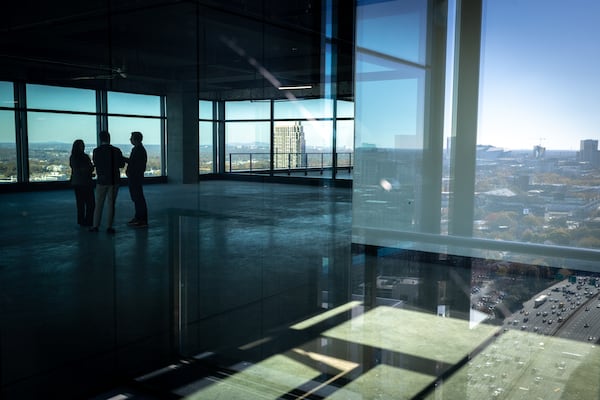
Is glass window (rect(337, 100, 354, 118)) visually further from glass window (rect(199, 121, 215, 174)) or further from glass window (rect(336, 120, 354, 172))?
glass window (rect(199, 121, 215, 174))

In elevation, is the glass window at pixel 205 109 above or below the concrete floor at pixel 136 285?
above

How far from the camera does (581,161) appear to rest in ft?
23.8

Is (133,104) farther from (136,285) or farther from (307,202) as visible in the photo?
(307,202)

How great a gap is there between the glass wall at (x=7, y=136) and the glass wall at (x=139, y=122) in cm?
93

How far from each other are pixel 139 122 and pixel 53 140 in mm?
928

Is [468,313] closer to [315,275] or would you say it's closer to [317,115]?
[315,275]

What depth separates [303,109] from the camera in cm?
820

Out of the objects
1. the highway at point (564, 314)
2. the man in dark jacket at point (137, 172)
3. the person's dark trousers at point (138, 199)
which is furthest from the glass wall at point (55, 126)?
the highway at point (564, 314)

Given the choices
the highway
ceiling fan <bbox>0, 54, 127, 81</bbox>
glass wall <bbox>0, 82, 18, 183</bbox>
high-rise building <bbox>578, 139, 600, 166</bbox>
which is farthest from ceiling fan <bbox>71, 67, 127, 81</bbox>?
high-rise building <bbox>578, 139, 600, 166</bbox>

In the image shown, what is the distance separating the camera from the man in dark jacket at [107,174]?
527cm

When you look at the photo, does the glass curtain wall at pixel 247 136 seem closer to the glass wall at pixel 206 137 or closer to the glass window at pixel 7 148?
the glass wall at pixel 206 137

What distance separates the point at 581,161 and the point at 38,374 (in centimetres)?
680

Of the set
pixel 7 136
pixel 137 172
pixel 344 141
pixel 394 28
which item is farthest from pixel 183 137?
→ pixel 394 28

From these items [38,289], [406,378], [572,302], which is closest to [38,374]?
[38,289]
